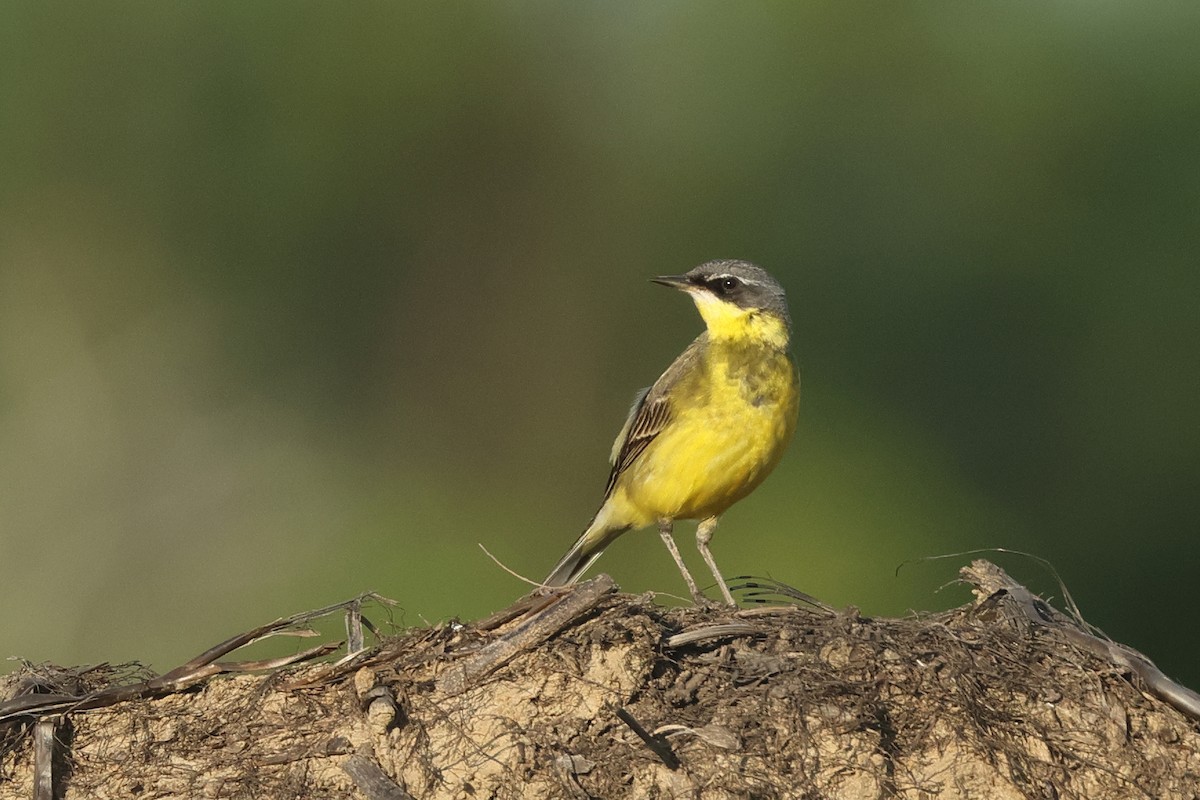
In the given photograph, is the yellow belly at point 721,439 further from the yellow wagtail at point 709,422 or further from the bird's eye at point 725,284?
the bird's eye at point 725,284

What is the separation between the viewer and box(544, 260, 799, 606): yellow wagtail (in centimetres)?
965

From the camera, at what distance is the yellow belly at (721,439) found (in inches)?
379

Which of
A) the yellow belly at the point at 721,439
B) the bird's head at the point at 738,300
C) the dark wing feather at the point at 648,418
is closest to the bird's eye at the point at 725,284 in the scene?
the bird's head at the point at 738,300

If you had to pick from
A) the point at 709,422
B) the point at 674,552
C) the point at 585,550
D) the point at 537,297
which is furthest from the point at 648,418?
the point at 537,297

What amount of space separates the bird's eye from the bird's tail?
161cm

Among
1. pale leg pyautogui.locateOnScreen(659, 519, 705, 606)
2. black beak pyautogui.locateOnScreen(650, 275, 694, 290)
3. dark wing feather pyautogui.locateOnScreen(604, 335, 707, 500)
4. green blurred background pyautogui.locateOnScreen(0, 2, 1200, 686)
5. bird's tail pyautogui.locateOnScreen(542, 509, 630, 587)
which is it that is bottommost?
pale leg pyautogui.locateOnScreen(659, 519, 705, 606)

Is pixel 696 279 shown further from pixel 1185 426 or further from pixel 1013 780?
pixel 1185 426

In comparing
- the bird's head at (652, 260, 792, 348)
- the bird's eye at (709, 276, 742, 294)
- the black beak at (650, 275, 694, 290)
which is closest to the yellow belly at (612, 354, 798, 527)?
the bird's head at (652, 260, 792, 348)

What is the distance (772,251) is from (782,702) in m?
21.5

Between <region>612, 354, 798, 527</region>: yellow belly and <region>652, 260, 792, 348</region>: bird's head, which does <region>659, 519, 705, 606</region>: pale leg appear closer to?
<region>612, 354, 798, 527</region>: yellow belly

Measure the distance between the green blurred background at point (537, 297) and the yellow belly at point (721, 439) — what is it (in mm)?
8339

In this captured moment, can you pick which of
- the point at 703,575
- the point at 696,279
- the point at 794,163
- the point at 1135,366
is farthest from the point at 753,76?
the point at 696,279

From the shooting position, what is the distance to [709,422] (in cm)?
970

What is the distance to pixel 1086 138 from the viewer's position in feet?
94.8
